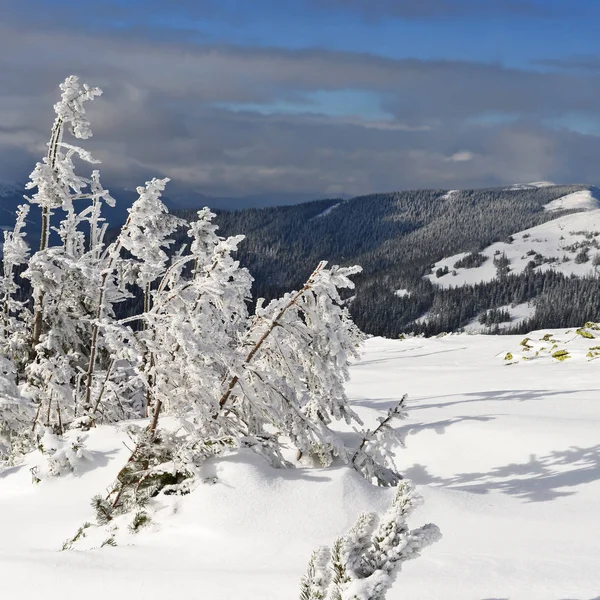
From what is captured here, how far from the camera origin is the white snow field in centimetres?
502

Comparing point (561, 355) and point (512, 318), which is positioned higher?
point (561, 355)

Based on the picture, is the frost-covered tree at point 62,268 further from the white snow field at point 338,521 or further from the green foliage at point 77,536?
the green foliage at point 77,536

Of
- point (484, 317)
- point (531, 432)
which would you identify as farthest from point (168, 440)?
point (484, 317)

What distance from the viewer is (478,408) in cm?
1370

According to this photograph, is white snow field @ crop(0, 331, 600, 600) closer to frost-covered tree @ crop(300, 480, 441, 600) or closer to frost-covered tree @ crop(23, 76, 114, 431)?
frost-covered tree @ crop(300, 480, 441, 600)

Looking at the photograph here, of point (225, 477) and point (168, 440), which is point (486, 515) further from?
point (168, 440)

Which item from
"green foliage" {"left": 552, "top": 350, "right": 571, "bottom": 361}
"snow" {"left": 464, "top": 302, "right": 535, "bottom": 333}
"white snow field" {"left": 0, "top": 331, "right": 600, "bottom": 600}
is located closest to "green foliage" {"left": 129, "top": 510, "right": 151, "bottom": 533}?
"white snow field" {"left": 0, "top": 331, "right": 600, "bottom": 600}

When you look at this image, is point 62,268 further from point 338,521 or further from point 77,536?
point 338,521

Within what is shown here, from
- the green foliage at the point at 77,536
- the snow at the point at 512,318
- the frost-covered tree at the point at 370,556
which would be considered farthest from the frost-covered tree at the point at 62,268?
the snow at the point at 512,318

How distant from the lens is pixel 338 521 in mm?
6832

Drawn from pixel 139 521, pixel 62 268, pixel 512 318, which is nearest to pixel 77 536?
pixel 139 521

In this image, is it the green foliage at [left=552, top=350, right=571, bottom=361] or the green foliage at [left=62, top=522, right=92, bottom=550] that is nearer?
the green foliage at [left=62, top=522, right=92, bottom=550]

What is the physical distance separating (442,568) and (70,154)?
10463 mm

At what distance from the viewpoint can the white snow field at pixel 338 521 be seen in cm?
502
